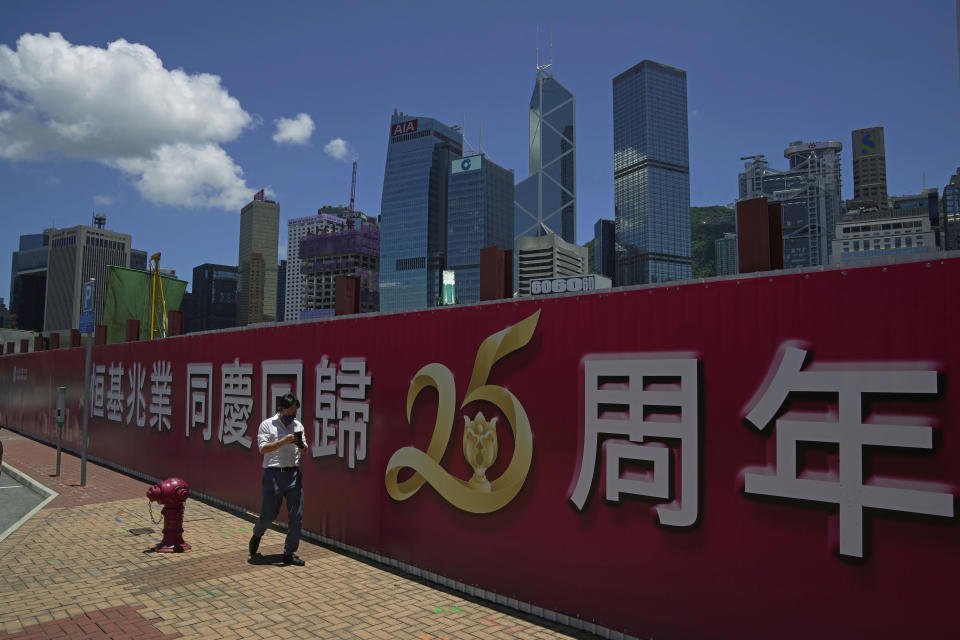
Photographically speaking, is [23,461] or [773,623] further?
[23,461]

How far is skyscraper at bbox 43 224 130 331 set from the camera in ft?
555

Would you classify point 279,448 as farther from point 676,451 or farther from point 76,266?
point 76,266

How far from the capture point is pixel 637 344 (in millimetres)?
4980

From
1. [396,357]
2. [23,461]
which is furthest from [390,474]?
[23,461]

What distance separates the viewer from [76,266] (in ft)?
582

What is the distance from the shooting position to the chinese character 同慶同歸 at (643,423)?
459cm

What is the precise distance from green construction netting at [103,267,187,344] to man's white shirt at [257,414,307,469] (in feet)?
41.6

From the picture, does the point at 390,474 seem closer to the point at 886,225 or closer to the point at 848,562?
the point at 848,562

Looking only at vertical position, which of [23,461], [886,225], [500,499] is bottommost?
[23,461]

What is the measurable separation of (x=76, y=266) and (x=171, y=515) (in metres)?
207

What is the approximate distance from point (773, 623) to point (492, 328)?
345 centimetres

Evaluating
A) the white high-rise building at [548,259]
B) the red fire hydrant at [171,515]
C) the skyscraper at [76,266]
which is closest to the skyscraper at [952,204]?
the white high-rise building at [548,259]

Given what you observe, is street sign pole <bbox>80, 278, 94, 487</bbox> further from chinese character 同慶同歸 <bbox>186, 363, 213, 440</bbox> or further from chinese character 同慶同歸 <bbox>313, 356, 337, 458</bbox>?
chinese character 同慶同歸 <bbox>313, 356, 337, 458</bbox>

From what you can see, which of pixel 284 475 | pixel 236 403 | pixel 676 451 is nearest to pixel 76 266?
pixel 236 403
